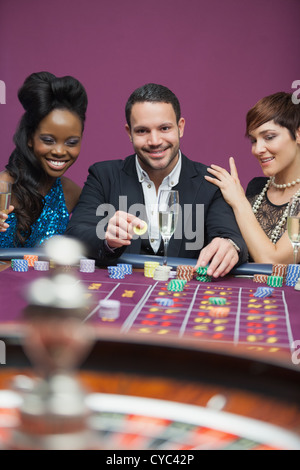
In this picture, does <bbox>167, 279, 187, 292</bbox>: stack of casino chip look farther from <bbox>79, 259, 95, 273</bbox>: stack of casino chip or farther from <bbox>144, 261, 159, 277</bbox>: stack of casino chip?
<bbox>79, 259, 95, 273</bbox>: stack of casino chip

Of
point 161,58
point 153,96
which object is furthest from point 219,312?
point 161,58

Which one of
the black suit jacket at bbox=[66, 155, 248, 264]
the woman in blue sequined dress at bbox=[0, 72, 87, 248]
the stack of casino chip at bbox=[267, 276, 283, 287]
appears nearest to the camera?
the stack of casino chip at bbox=[267, 276, 283, 287]

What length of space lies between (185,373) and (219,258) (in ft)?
2.84

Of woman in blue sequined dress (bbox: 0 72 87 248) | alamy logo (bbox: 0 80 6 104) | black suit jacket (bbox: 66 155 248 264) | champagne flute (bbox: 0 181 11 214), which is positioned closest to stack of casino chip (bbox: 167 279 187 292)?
champagne flute (bbox: 0 181 11 214)

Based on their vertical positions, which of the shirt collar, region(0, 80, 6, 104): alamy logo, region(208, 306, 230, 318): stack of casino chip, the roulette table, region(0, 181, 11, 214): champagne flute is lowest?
the roulette table

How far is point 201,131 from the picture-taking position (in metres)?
4.44

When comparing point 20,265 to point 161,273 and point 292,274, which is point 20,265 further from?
point 292,274

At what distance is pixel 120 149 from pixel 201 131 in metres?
0.67

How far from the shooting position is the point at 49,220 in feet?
9.62

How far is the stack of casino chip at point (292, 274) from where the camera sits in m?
1.74

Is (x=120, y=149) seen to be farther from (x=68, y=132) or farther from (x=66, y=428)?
(x=66, y=428)

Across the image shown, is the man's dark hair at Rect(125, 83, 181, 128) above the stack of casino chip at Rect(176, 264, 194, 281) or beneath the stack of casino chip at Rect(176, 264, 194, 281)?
above

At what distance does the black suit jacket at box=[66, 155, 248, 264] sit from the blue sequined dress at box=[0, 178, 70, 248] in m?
0.29

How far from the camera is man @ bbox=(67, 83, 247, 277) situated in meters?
2.53
